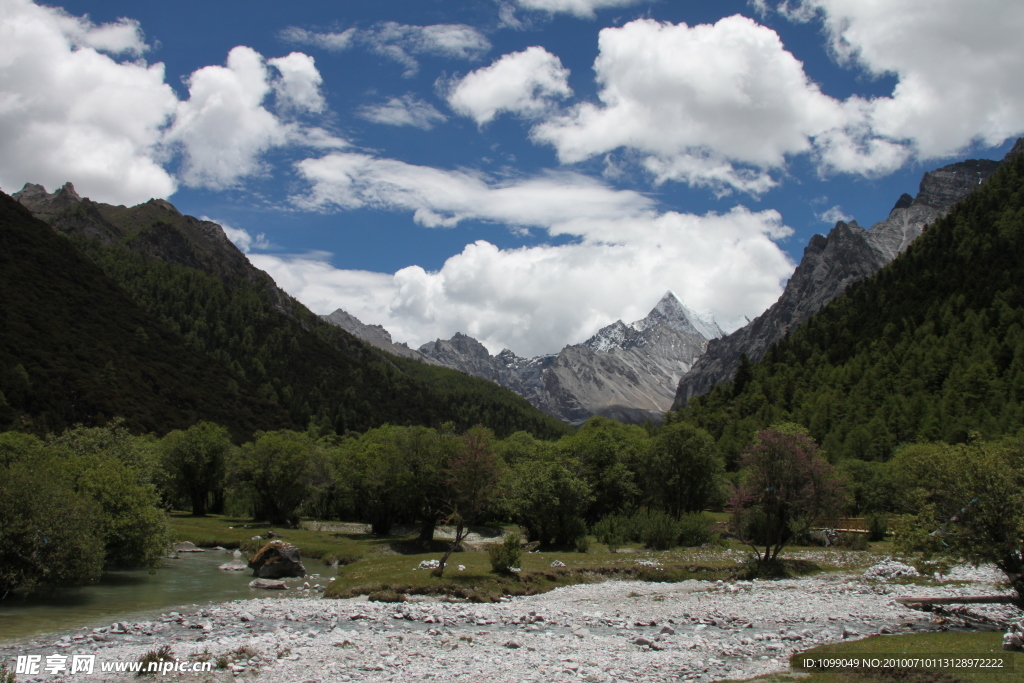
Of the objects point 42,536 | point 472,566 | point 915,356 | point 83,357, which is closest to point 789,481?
point 472,566

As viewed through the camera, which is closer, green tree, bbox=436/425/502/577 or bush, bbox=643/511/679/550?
green tree, bbox=436/425/502/577

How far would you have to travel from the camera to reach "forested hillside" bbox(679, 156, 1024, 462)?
110 m

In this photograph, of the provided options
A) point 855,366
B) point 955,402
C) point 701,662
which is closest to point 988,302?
point 855,366

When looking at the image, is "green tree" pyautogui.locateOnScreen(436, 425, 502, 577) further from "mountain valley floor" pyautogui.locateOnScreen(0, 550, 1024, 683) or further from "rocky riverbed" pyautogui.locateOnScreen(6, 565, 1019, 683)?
"rocky riverbed" pyautogui.locateOnScreen(6, 565, 1019, 683)

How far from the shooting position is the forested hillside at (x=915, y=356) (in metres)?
110

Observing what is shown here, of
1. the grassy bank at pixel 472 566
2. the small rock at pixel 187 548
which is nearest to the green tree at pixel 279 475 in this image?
the grassy bank at pixel 472 566

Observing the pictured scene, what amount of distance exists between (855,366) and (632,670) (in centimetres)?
14980

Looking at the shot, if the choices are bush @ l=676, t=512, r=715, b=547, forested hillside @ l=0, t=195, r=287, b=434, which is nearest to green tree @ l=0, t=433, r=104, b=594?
bush @ l=676, t=512, r=715, b=547

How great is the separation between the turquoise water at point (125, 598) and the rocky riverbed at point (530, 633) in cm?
231

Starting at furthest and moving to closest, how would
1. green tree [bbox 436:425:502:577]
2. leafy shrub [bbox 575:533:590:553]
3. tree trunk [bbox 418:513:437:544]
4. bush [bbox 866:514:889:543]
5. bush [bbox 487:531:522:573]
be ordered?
bush [bbox 866:514:889:543]
tree trunk [bbox 418:513:437:544]
leafy shrub [bbox 575:533:590:553]
green tree [bbox 436:425:502:577]
bush [bbox 487:531:522:573]

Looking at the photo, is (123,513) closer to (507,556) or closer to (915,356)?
(507,556)

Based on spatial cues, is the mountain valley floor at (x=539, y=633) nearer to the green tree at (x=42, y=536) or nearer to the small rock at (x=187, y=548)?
the green tree at (x=42, y=536)

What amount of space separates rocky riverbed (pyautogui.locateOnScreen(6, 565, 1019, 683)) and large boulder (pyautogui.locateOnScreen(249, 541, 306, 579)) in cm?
898

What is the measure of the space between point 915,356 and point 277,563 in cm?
14249
